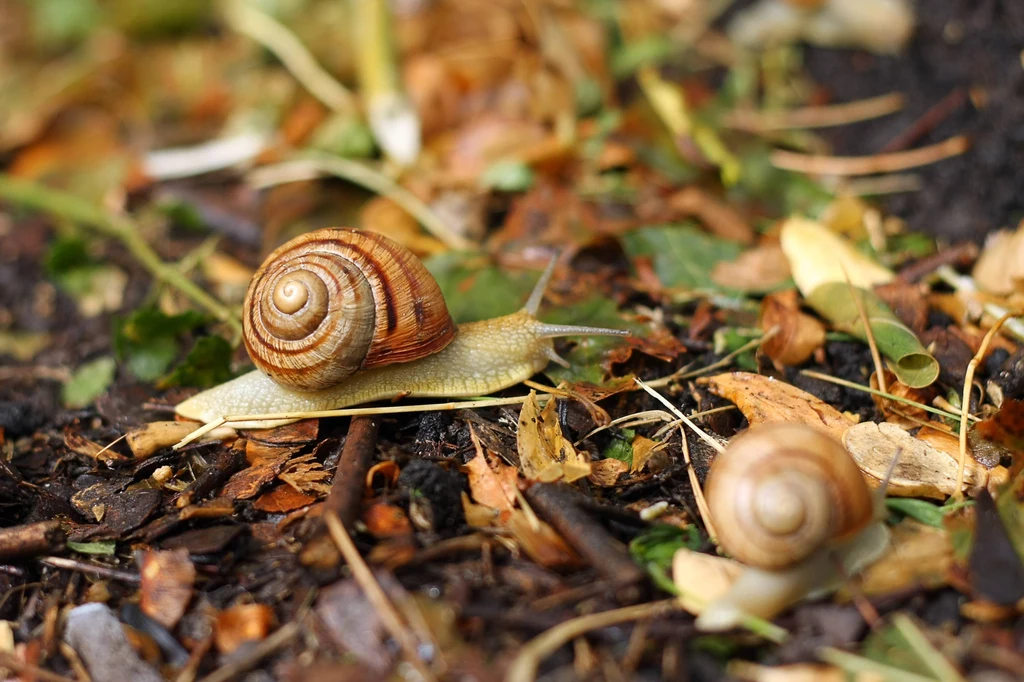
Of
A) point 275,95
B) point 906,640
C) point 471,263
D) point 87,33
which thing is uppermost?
point 87,33

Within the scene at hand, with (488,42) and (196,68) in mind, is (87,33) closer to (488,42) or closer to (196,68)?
(196,68)

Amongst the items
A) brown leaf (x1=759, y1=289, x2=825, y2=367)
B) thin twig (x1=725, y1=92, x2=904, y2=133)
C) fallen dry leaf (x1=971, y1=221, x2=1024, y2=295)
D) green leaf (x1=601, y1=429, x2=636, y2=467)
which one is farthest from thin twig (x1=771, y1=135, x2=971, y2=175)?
green leaf (x1=601, y1=429, x2=636, y2=467)

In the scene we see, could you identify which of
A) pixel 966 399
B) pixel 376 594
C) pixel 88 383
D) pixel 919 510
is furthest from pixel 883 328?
pixel 88 383

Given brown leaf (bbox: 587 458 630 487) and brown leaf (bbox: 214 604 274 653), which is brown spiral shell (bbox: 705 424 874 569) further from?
brown leaf (bbox: 214 604 274 653)

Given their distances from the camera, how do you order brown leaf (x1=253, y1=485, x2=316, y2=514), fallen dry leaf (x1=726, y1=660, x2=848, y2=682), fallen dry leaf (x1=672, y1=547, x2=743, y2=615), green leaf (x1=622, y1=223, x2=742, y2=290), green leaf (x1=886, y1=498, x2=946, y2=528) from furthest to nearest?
1. green leaf (x1=622, y1=223, x2=742, y2=290)
2. brown leaf (x1=253, y1=485, x2=316, y2=514)
3. green leaf (x1=886, y1=498, x2=946, y2=528)
4. fallen dry leaf (x1=672, y1=547, x2=743, y2=615)
5. fallen dry leaf (x1=726, y1=660, x2=848, y2=682)

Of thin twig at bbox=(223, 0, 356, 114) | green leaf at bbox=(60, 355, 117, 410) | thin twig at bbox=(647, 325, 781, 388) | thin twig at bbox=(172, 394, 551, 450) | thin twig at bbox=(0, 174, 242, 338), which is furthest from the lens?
thin twig at bbox=(223, 0, 356, 114)

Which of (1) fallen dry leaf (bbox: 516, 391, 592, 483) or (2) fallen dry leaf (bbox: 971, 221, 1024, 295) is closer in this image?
(1) fallen dry leaf (bbox: 516, 391, 592, 483)

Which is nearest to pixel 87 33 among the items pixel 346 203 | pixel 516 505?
pixel 346 203
